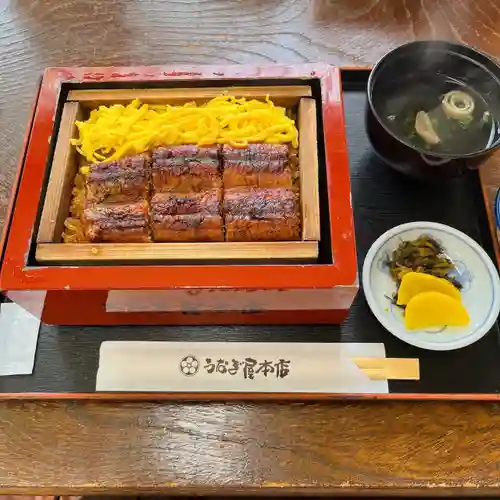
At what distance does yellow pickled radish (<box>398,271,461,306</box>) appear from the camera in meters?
1.38

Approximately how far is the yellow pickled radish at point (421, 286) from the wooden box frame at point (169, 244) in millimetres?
279

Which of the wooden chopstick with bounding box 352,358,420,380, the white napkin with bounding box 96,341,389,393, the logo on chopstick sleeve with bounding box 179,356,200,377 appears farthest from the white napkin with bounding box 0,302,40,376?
the wooden chopstick with bounding box 352,358,420,380

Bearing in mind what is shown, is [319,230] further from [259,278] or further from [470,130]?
[470,130]

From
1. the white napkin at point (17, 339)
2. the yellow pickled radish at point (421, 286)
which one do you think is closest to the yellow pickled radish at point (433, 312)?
the yellow pickled radish at point (421, 286)

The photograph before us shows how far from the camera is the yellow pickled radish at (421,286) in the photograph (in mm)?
1382

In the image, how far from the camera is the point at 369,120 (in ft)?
4.85

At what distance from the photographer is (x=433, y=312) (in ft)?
4.44

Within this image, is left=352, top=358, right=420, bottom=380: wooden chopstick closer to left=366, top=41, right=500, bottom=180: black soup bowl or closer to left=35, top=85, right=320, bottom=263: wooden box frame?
left=35, top=85, right=320, bottom=263: wooden box frame

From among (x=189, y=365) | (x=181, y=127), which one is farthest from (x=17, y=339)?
(x=181, y=127)

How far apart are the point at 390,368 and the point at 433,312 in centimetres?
17

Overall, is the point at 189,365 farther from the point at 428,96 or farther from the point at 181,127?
the point at 428,96

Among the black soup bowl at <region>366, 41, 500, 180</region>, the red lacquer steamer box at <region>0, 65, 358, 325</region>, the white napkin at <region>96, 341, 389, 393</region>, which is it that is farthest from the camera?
the black soup bowl at <region>366, 41, 500, 180</region>

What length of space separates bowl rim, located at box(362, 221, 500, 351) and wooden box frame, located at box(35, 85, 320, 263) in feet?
0.78

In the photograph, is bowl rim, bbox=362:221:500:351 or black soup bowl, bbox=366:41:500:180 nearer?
bowl rim, bbox=362:221:500:351
